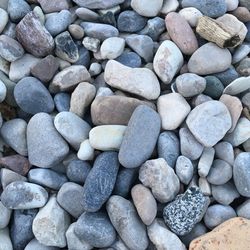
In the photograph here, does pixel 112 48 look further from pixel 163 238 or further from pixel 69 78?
pixel 163 238

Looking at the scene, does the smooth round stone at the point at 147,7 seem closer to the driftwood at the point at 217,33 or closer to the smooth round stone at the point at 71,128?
the driftwood at the point at 217,33

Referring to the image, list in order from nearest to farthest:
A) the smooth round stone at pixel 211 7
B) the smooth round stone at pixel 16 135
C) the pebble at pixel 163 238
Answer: the pebble at pixel 163 238, the smooth round stone at pixel 16 135, the smooth round stone at pixel 211 7

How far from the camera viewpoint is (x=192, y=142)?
839 millimetres

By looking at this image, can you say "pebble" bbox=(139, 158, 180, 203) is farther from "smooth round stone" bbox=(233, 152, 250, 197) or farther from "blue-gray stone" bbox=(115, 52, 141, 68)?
"blue-gray stone" bbox=(115, 52, 141, 68)

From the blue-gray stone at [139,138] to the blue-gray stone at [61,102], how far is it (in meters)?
0.16

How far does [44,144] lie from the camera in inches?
33.6

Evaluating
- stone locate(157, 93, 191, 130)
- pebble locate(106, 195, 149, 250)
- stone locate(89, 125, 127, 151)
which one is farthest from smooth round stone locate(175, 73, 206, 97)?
pebble locate(106, 195, 149, 250)

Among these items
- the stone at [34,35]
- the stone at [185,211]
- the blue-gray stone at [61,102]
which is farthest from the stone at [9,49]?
the stone at [185,211]

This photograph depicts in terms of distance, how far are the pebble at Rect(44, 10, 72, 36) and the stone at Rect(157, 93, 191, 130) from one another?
A: 0.28 m

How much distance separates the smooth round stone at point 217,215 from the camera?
0.81 metres

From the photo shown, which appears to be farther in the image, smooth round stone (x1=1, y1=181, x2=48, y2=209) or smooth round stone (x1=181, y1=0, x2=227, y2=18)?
smooth round stone (x1=181, y1=0, x2=227, y2=18)

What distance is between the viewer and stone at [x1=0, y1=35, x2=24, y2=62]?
909 millimetres

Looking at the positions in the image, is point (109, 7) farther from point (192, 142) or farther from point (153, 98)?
point (192, 142)

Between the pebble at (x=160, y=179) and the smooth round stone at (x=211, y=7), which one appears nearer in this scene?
the pebble at (x=160, y=179)
